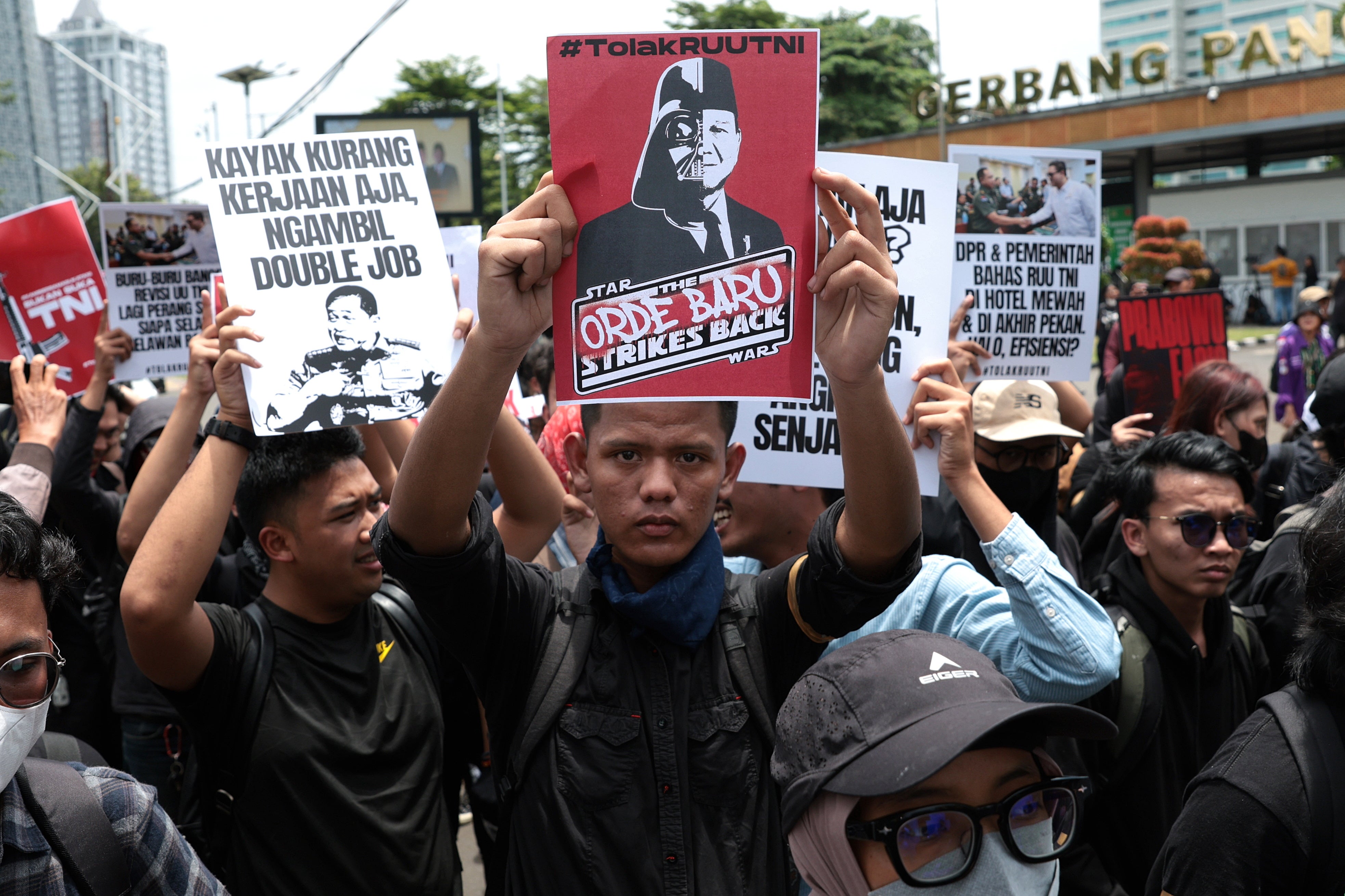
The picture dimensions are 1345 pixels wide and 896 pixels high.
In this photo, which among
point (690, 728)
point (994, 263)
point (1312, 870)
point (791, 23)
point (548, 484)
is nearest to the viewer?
point (1312, 870)

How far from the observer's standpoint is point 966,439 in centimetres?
268

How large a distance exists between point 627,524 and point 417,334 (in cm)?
113

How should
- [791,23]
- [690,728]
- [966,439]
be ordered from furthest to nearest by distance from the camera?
[791,23], [966,439], [690,728]

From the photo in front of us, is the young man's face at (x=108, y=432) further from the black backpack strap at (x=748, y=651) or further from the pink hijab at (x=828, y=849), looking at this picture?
the pink hijab at (x=828, y=849)

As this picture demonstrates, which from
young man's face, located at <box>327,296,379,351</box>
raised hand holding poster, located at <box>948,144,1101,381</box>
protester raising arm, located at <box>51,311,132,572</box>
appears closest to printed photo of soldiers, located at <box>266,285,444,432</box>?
young man's face, located at <box>327,296,379,351</box>

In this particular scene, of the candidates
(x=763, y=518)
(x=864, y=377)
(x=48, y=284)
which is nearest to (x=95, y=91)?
(x=48, y=284)

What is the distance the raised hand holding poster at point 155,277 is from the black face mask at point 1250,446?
14.2 feet

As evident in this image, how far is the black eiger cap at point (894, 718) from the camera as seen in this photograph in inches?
58.4

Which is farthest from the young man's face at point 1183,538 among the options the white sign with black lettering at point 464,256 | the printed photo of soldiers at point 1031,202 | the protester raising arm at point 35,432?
the protester raising arm at point 35,432

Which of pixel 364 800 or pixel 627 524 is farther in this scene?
pixel 364 800

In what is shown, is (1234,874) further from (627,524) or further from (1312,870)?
(627,524)

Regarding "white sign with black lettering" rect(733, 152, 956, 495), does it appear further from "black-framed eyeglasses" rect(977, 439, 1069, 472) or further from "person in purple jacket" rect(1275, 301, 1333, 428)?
"person in purple jacket" rect(1275, 301, 1333, 428)

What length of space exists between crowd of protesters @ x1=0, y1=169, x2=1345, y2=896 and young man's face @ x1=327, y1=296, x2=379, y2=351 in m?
0.23

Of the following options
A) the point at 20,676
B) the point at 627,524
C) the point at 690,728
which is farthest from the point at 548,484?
the point at 20,676
